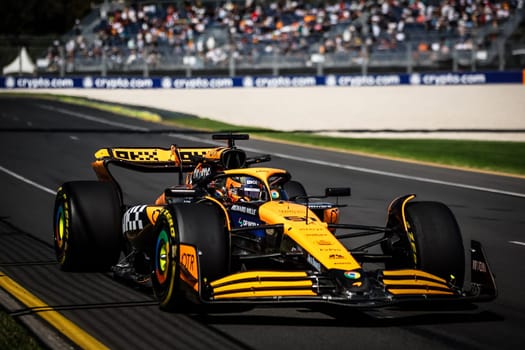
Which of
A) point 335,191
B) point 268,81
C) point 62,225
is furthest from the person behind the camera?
point 268,81

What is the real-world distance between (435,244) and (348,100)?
105 feet

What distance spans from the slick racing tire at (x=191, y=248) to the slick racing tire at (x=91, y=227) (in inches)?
69.7

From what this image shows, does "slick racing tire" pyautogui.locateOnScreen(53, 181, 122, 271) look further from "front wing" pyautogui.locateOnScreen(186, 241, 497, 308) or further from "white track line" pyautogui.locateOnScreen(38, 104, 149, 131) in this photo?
"white track line" pyautogui.locateOnScreen(38, 104, 149, 131)

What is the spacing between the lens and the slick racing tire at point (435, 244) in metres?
8.69

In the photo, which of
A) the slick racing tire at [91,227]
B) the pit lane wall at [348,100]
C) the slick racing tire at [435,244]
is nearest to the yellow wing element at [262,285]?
the slick racing tire at [435,244]

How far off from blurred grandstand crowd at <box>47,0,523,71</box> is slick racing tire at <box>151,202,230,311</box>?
34.6 m

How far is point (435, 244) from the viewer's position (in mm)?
8719

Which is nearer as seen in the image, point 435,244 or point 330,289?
point 330,289

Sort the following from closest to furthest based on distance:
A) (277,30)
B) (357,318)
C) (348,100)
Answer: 1. (357,318)
2. (348,100)
3. (277,30)

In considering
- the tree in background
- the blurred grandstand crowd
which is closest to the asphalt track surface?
the blurred grandstand crowd

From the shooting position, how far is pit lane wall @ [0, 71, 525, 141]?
35016 mm

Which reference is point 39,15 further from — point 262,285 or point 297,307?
point 262,285

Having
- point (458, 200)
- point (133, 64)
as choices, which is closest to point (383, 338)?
point (458, 200)

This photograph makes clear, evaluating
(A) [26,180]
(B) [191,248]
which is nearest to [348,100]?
(A) [26,180]
